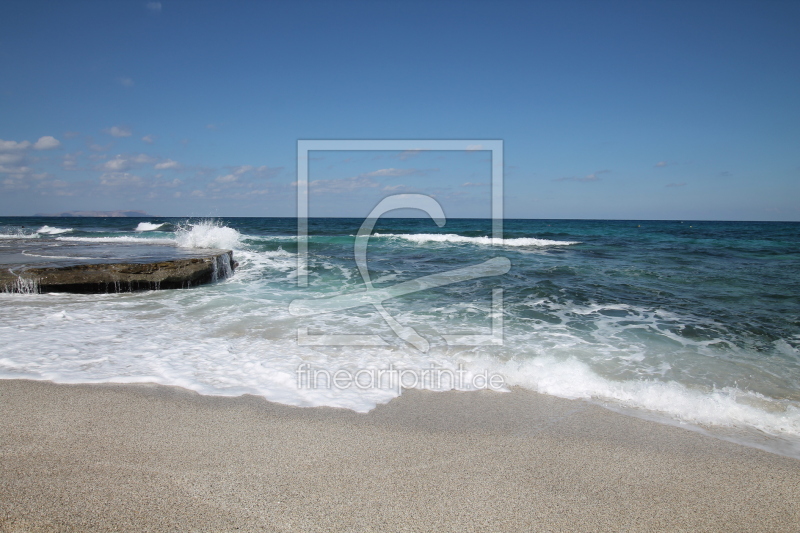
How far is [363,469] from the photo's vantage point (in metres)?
2.33

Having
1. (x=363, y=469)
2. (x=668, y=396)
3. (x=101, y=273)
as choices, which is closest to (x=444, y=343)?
(x=668, y=396)

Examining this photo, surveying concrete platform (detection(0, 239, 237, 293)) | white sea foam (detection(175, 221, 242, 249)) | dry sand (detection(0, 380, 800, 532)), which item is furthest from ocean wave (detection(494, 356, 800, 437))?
white sea foam (detection(175, 221, 242, 249))

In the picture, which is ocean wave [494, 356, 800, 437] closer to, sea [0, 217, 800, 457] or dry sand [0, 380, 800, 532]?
sea [0, 217, 800, 457]

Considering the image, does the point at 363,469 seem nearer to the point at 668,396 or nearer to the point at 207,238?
the point at 668,396

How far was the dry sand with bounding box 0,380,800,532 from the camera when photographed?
195cm

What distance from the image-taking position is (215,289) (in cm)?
800

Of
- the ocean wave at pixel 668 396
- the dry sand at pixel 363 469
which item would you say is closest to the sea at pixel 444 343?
the ocean wave at pixel 668 396

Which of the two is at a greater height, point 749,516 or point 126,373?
point 126,373

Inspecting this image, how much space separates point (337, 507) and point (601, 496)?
1.34m

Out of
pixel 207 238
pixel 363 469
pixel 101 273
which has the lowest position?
pixel 363 469

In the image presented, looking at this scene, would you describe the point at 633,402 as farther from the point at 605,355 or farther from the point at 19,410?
the point at 19,410

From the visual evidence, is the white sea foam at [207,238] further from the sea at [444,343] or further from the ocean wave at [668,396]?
the ocean wave at [668,396]

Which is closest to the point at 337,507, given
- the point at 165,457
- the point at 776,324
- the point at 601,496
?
the point at 165,457

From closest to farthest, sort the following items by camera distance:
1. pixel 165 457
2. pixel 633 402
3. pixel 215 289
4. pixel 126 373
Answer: pixel 165 457 < pixel 633 402 < pixel 126 373 < pixel 215 289
